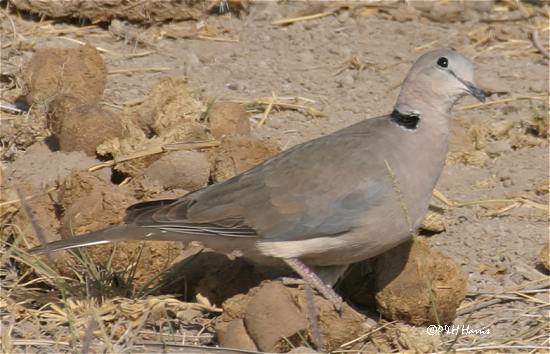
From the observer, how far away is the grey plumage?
Answer: 472cm

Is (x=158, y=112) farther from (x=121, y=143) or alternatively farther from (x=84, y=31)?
(x=84, y=31)

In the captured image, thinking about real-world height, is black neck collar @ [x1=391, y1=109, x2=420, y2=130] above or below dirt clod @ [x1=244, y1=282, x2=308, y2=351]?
above

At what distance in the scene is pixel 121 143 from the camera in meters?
5.73

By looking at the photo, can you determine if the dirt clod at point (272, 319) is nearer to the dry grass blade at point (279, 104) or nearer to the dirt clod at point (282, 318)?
the dirt clod at point (282, 318)

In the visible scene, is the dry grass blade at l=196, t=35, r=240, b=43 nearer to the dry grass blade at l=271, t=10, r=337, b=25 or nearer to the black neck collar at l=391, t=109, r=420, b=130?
the dry grass blade at l=271, t=10, r=337, b=25

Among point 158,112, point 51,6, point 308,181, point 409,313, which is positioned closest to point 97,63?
point 158,112

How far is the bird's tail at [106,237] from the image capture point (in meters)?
4.73

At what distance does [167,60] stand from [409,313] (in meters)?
2.94

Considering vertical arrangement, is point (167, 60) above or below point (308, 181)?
below

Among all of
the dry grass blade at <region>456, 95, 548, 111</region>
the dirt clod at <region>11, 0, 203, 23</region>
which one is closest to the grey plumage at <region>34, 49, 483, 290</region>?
the dry grass blade at <region>456, 95, 548, 111</region>

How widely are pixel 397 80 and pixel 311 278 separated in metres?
2.50

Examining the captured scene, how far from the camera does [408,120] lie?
16.2 feet

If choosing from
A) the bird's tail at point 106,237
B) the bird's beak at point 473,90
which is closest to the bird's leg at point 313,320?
the bird's tail at point 106,237

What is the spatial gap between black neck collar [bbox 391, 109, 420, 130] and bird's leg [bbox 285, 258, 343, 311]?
2.23ft
